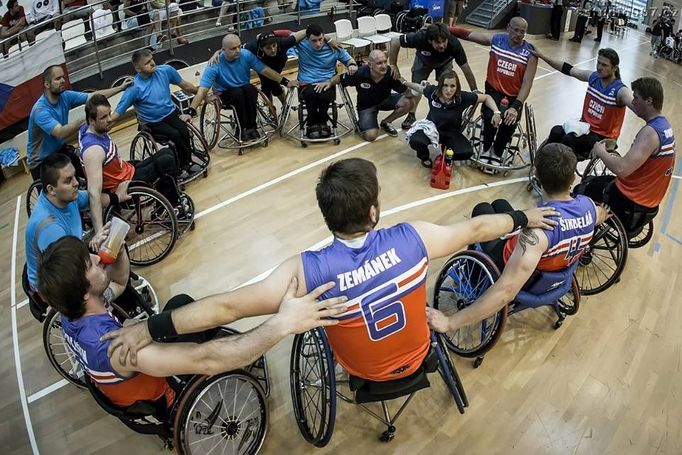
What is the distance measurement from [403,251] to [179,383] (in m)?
1.35

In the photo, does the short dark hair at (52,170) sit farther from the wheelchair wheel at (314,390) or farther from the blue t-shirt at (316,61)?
the blue t-shirt at (316,61)

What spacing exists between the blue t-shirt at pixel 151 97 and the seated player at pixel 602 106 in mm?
3593

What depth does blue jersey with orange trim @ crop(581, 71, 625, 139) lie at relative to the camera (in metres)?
4.10

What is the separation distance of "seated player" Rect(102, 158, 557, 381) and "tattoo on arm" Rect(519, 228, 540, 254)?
73 centimetres

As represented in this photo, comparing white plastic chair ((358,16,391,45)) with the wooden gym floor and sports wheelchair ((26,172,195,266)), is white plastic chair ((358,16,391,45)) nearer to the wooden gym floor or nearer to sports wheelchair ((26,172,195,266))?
the wooden gym floor

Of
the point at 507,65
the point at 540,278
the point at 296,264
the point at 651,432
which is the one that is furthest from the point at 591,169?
the point at 296,264

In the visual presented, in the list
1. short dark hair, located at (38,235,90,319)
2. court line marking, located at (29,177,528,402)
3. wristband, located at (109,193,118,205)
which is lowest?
court line marking, located at (29,177,528,402)

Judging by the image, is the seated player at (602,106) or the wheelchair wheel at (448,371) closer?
the wheelchair wheel at (448,371)

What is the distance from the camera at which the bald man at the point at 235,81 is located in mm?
5094

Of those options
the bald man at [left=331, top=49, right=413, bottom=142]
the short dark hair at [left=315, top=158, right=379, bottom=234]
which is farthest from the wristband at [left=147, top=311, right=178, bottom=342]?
the bald man at [left=331, top=49, right=413, bottom=142]

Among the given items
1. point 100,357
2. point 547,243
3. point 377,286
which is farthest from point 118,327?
point 547,243

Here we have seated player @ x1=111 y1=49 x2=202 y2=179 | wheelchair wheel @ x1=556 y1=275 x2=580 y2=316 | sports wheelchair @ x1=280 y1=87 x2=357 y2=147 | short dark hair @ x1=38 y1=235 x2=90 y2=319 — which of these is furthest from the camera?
sports wheelchair @ x1=280 y1=87 x2=357 y2=147

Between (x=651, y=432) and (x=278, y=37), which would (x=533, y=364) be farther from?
(x=278, y=37)

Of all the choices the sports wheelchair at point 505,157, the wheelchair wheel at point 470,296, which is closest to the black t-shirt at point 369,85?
the sports wheelchair at point 505,157
